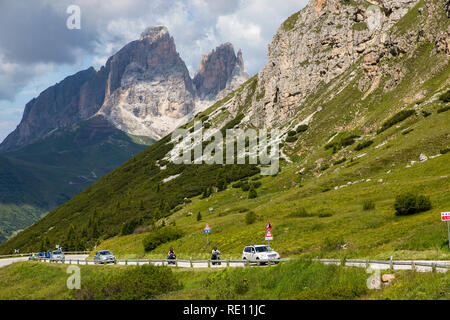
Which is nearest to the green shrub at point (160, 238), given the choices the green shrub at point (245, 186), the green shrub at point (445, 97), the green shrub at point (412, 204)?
the green shrub at point (245, 186)

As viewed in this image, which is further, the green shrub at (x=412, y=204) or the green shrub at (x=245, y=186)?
the green shrub at (x=245, y=186)

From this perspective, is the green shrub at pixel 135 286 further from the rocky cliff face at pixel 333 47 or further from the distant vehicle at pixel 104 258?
the rocky cliff face at pixel 333 47

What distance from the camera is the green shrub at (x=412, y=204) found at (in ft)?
124

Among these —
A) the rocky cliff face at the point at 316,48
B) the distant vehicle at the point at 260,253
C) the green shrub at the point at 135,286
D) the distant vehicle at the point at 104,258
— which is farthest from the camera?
the rocky cliff face at the point at 316,48

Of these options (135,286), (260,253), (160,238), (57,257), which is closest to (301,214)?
(260,253)

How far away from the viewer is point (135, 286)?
28922 mm

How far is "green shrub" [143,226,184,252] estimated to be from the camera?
195ft

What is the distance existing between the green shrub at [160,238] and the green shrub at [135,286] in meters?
27.5

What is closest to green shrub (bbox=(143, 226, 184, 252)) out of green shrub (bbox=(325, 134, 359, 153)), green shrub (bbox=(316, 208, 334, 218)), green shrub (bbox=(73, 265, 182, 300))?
green shrub (bbox=(316, 208, 334, 218))

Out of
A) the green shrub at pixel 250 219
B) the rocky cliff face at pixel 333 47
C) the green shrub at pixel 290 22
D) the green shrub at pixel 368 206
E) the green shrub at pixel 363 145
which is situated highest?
the green shrub at pixel 290 22

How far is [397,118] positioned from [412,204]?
4026cm

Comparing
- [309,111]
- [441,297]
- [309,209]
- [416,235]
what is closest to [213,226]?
[309,209]

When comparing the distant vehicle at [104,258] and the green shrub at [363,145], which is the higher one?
the green shrub at [363,145]
